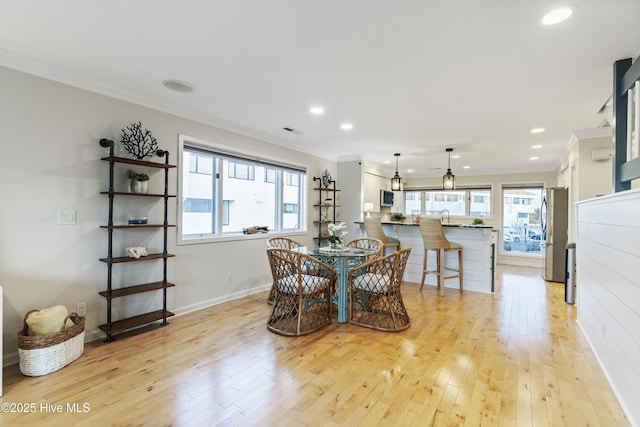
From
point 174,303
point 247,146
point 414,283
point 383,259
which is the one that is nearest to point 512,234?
point 414,283

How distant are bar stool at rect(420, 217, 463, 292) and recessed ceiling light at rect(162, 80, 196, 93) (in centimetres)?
361

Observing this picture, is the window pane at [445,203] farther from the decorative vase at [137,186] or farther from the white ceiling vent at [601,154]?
the decorative vase at [137,186]

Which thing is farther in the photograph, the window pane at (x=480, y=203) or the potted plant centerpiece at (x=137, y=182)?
the window pane at (x=480, y=203)

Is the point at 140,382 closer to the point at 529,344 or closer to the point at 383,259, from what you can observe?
the point at 383,259

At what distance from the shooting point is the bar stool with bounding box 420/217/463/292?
4684 mm

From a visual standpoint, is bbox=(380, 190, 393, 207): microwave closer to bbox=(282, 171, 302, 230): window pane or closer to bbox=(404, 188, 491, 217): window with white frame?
bbox=(404, 188, 491, 217): window with white frame

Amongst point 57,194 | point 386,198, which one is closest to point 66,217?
point 57,194

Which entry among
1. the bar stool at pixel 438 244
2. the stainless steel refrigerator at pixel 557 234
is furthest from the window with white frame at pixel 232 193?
the stainless steel refrigerator at pixel 557 234

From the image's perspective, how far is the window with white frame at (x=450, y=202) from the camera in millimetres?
8133

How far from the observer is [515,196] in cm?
781

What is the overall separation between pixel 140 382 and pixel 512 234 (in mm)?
8348

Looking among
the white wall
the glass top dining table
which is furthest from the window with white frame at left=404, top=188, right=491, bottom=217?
the white wall

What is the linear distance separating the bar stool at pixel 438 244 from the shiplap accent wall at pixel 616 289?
71.1 inches

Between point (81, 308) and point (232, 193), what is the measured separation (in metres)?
2.18
